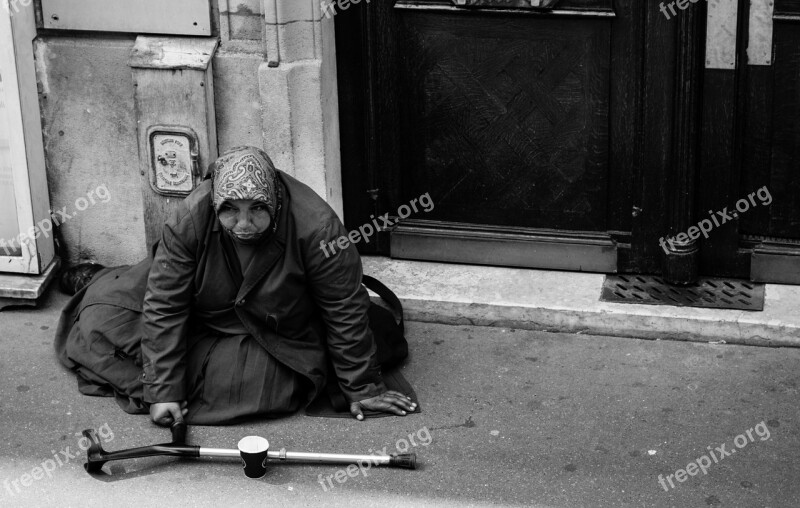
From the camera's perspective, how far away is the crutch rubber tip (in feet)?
17.3

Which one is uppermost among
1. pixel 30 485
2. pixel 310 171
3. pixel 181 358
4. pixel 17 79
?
pixel 17 79

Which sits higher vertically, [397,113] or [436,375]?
[397,113]

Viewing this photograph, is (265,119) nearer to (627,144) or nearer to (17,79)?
(17,79)

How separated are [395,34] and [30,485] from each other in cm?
270

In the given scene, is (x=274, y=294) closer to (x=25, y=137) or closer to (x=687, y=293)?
(x=25, y=137)

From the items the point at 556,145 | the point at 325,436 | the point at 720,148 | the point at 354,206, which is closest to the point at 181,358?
the point at 325,436

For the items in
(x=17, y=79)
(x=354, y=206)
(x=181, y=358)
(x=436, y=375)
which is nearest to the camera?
(x=181, y=358)

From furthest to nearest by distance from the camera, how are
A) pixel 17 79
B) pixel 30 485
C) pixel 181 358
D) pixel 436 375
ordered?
1. pixel 17 79
2. pixel 436 375
3. pixel 181 358
4. pixel 30 485

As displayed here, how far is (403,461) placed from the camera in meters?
5.28

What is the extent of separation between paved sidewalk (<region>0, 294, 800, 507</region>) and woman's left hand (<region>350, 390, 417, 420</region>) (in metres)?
0.05

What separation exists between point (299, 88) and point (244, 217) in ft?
4.13

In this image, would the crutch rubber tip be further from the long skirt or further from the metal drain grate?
the metal drain grate

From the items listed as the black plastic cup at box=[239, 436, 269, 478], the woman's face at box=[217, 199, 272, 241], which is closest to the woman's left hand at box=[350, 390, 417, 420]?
the black plastic cup at box=[239, 436, 269, 478]

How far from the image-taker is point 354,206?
6.88m
